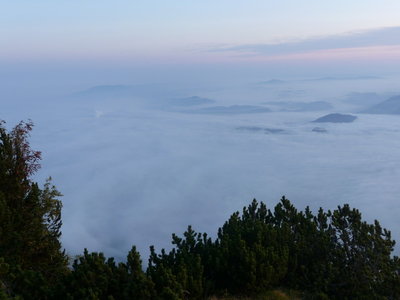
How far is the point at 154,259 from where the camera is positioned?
13.3 meters

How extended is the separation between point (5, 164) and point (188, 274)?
361 inches

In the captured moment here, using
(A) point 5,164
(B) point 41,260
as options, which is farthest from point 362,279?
(A) point 5,164

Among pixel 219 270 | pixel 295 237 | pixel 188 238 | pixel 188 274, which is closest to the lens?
pixel 188 274

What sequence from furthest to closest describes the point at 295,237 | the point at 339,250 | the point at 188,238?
the point at 295,237, the point at 339,250, the point at 188,238

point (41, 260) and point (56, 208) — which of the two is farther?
point (56, 208)

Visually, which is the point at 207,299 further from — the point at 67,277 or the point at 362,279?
the point at 362,279

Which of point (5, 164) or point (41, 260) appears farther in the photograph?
point (41, 260)

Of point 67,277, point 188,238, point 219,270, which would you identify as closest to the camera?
point 67,277

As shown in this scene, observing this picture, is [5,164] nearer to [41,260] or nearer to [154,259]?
[41,260]

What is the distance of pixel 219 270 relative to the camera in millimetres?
12359

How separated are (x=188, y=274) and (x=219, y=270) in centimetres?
152

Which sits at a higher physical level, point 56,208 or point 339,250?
point 56,208

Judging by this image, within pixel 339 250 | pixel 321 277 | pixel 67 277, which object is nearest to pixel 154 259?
pixel 67 277

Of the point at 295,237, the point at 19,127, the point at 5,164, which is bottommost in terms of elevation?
the point at 295,237
